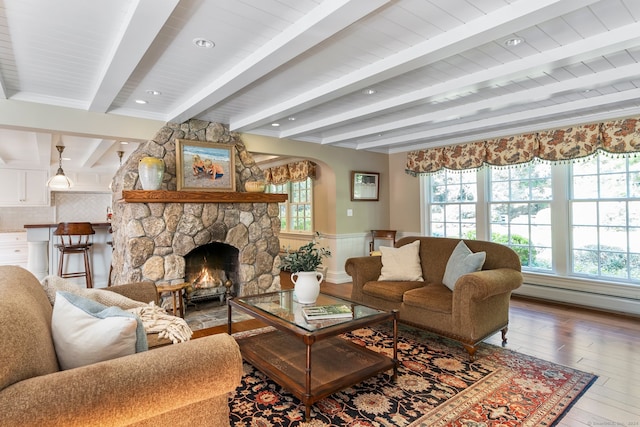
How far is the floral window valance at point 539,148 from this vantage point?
3773mm

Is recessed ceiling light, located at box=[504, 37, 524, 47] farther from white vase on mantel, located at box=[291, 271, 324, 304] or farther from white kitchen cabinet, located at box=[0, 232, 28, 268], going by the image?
white kitchen cabinet, located at box=[0, 232, 28, 268]

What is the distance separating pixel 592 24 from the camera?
7.08 ft

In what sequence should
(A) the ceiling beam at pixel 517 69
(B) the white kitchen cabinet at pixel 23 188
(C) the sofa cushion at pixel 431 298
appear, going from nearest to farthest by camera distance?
(A) the ceiling beam at pixel 517 69
(C) the sofa cushion at pixel 431 298
(B) the white kitchen cabinet at pixel 23 188

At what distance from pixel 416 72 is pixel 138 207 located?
3.11m

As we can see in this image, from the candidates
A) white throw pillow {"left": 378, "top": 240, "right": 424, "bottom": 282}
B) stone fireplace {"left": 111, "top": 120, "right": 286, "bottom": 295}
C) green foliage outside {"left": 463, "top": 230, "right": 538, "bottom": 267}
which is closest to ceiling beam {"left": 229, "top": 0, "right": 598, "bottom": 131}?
stone fireplace {"left": 111, "top": 120, "right": 286, "bottom": 295}

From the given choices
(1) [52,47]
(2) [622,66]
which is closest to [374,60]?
(2) [622,66]

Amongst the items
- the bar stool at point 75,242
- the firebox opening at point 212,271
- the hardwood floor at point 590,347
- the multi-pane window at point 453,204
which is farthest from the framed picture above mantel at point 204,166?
the multi-pane window at point 453,204

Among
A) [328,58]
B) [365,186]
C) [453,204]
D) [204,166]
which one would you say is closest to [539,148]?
[453,204]

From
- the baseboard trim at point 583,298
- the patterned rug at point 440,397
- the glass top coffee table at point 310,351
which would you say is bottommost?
the patterned rug at point 440,397

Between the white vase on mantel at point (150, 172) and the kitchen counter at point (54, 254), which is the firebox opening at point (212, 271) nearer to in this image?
the white vase on mantel at point (150, 172)

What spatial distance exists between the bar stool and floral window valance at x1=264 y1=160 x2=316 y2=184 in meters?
2.61

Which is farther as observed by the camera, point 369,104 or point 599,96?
point 369,104

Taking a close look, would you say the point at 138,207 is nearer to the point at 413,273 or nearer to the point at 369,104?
the point at 369,104

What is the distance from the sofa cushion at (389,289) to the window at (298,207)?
306 centimetres
